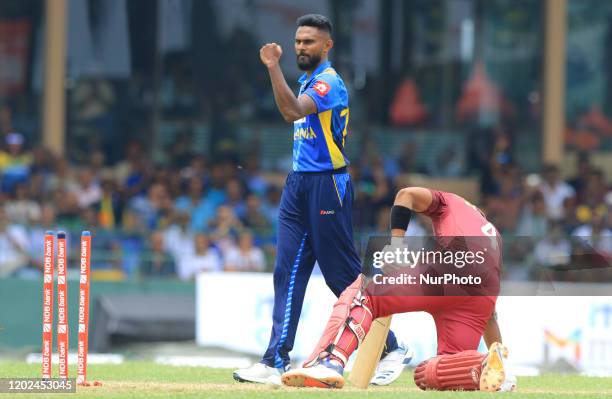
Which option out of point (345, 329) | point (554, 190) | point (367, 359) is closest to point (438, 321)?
point (367, 359)

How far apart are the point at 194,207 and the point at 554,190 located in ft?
17.0

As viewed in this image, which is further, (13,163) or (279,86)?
(13,163)

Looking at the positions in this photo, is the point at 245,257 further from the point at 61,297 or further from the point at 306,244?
the point at 61,297

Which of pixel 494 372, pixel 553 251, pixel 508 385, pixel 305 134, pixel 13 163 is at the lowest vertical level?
pixel 553 251

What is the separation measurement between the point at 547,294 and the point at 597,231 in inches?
75.4

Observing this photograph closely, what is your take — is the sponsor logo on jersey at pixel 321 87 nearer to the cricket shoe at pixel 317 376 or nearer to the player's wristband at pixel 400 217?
the player's wristband at pixel 400 217

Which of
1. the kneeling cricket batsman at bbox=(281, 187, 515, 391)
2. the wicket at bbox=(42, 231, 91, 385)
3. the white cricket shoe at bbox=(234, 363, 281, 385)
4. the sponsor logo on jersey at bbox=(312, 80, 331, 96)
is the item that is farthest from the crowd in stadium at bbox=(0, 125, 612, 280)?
the wicket at bbox=(42, 231, 91, 385)

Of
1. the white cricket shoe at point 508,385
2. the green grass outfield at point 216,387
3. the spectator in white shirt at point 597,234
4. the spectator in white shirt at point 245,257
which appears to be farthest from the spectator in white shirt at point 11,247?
the white cricket shoe at point 508,385

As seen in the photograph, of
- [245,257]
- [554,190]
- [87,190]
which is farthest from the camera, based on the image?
[554,190]

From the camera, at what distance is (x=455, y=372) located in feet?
29.2

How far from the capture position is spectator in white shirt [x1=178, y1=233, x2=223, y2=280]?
16891 millimetres

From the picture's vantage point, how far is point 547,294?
15711 mm

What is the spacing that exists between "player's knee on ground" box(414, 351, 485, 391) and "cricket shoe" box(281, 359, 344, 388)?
662 mm

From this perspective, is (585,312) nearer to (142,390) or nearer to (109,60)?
(142,390)
